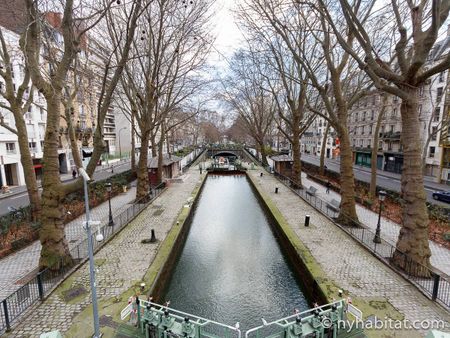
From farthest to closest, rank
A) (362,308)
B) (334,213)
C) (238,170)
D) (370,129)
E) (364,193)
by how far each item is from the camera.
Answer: (370,129) < (238,170) < (364,193) < (334,213) < (362,308)

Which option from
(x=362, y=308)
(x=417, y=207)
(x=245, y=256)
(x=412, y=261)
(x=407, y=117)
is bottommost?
(x=245, y=256)

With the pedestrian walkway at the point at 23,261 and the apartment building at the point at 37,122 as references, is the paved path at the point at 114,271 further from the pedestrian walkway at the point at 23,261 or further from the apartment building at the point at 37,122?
the apartment building at the point at 37,122

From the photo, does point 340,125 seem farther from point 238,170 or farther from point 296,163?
point 238,170

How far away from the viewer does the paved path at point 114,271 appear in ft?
22.5

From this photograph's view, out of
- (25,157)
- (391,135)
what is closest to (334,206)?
(25,157)

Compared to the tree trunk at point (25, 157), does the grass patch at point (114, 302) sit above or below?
below

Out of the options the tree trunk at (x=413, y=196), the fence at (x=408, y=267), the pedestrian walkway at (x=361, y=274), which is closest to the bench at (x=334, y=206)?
the fence at (x=408, y=267)

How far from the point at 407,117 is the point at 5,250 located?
17553 mm

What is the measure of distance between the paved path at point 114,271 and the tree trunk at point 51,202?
1.08 meters

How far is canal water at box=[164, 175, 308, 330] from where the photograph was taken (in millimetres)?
9203

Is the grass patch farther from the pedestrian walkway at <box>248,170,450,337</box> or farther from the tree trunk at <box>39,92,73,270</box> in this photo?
the pedestrian walkway at <box>248,170,450,337</box>

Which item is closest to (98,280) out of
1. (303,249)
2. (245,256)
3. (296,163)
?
(245,256)

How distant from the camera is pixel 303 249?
11578 mm

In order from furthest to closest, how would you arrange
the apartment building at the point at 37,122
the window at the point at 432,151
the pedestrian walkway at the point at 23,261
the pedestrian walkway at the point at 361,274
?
the window at the point at 432,151
the apartment building at the point at 37,122
the pedestrian walkway at the point at 23,261
the pedestrian walkway at the point at 361,274
